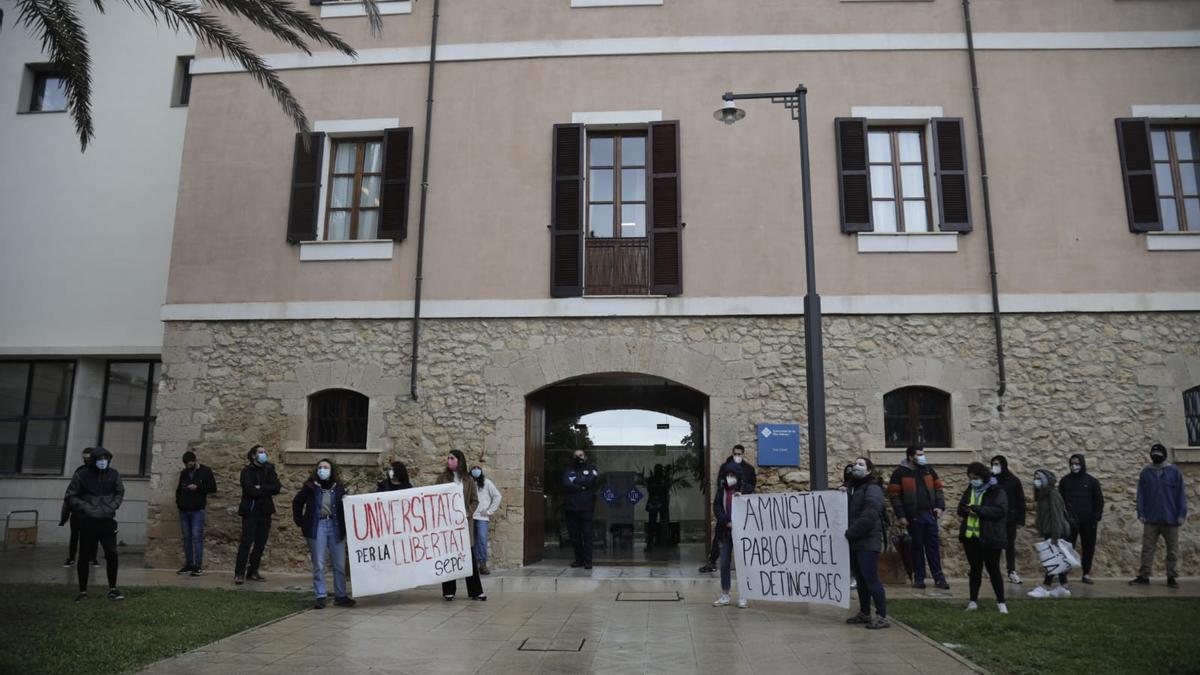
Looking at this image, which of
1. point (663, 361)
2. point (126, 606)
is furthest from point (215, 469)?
point (663, 361)

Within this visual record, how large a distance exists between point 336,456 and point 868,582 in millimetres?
7676

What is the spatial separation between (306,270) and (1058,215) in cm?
1100

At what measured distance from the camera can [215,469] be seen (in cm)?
1256

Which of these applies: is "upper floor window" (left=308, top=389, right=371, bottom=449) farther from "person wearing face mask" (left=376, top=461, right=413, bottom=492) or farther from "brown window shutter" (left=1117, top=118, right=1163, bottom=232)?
"brown window shutter" (left=1117, top=118, right=1163, bottom=232)

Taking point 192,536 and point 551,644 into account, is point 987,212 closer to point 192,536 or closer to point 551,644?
point 551,644

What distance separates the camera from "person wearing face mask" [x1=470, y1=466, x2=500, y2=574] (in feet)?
37.3

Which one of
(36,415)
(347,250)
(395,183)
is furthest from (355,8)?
(36,415)

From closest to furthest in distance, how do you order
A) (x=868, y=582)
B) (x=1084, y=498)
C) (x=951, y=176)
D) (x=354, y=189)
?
(x=868, y=582) < (x=1084, y=498) < (x=951, y=176) < (x=354, y=189)

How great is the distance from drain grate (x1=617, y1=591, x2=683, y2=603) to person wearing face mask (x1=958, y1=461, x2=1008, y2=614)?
3198 mm

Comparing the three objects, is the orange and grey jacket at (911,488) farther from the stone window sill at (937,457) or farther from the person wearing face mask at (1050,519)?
the person wearing face mask at (1050,519)


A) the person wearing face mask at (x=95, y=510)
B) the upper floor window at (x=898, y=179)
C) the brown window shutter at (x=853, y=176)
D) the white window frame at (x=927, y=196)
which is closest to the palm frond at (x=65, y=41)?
the person wearing face mask at (x=95, y=510)

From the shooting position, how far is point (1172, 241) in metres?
12.0

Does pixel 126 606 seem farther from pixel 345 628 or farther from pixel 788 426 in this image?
pixel 788 426

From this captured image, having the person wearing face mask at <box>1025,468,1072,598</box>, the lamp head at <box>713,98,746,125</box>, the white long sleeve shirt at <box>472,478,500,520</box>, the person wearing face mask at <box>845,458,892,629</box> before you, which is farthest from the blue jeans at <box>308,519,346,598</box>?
the person wearing face mask at <box>1025,468,1072,598</box>
